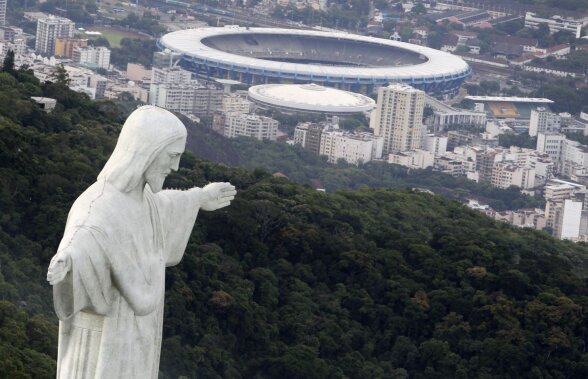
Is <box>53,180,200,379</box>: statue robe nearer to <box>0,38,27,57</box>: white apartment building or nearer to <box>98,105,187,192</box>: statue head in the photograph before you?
<box>98,105,187,192</box>: statue head

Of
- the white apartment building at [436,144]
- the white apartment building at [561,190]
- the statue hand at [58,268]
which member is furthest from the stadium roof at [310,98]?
the statue hand at [58,268]

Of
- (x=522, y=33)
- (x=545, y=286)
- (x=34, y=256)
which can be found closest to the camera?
(x=34, y=256)

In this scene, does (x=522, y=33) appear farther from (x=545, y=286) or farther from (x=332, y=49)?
(x=545, y=286)

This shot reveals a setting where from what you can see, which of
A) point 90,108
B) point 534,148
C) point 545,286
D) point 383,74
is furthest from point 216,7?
point 545,286

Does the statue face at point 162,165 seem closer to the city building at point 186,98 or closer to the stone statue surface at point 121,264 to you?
the stone statue surface at point 121,264

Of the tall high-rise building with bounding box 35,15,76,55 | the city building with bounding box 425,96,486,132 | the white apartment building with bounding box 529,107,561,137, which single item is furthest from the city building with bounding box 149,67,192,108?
the white apartment building with bounding box 529,107,561,137

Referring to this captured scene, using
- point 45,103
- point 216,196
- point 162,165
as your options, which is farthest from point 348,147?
point 162,165
